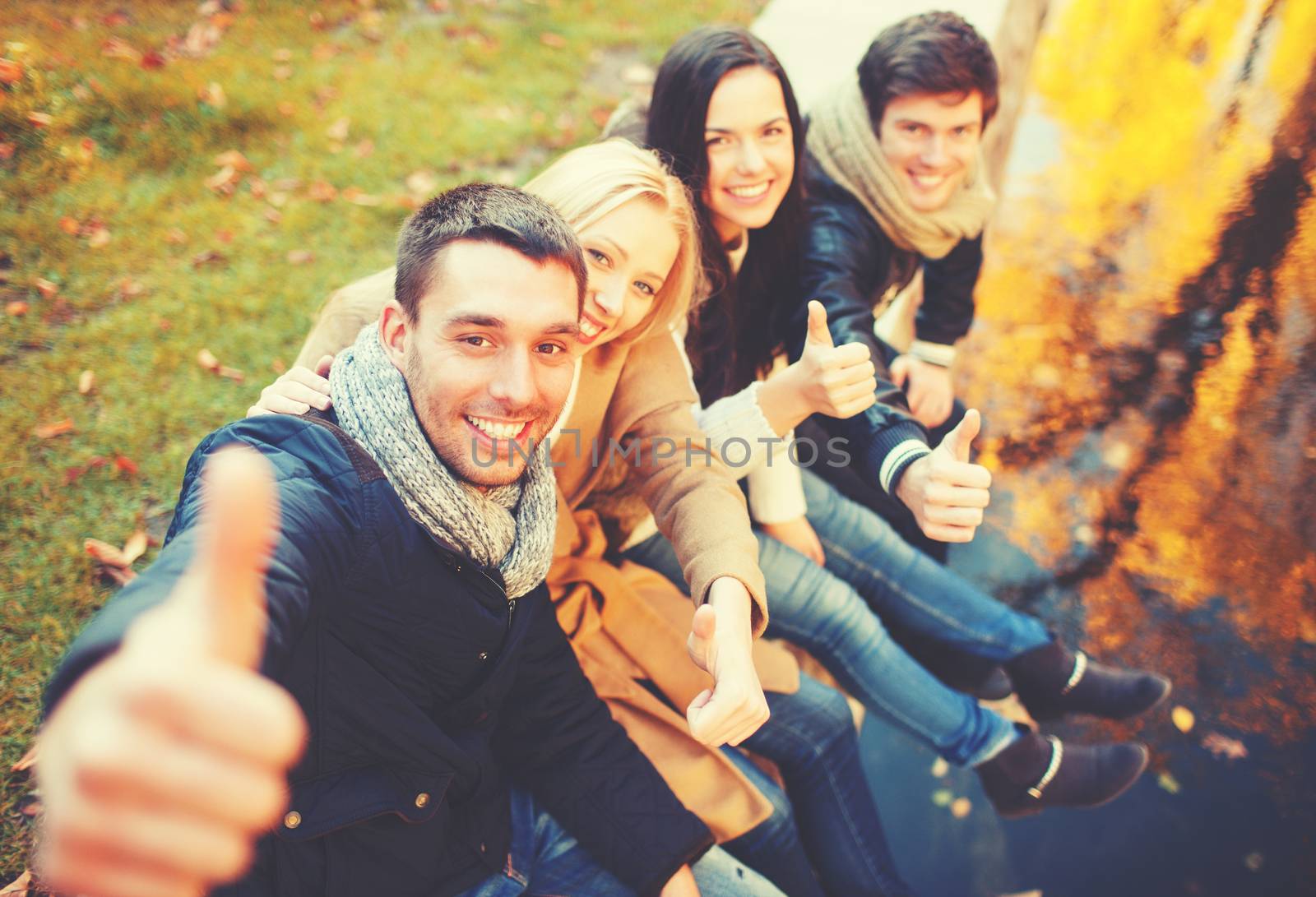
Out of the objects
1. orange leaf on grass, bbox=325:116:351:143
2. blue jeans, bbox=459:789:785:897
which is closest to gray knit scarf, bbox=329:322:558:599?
blue jeans, bbox=459:789:785:897

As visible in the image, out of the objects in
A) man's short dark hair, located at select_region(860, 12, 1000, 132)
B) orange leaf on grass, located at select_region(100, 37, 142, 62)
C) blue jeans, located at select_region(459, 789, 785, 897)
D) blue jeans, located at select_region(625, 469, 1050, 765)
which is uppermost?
man's short dark hair, located at select_region(860, 12, 1000, 132)

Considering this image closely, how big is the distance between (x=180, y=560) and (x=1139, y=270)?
571 cm

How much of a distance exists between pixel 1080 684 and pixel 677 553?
1.88m

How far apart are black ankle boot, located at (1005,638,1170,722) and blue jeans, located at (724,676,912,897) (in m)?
0.94

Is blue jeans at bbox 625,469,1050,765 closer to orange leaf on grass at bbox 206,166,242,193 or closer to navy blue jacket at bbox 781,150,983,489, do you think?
navy blue jacket at bbox 781,150,983,489

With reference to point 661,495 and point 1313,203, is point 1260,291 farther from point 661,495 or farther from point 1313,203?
point 661,495

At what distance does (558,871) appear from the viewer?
1.89 metres

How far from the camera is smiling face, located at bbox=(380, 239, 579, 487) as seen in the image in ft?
5.17

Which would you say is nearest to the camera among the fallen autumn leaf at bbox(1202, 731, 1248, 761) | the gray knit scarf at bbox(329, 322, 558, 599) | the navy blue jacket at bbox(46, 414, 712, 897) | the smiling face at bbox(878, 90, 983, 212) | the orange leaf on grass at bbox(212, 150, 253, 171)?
the navy blue jacket at bbox(46, 414, 712, 897)

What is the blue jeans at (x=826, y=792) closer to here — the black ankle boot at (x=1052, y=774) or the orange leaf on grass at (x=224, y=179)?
the black ankle boot at (x=1052, y=774)

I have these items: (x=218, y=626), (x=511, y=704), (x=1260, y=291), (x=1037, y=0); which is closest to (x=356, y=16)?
(x=1037, y=0)

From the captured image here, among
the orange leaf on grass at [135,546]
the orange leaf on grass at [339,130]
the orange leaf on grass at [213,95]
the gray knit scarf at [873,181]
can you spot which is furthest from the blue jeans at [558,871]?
the orange leaf on grass at [213,95]

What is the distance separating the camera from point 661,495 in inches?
85.5

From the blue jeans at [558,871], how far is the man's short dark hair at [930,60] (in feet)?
8.88
